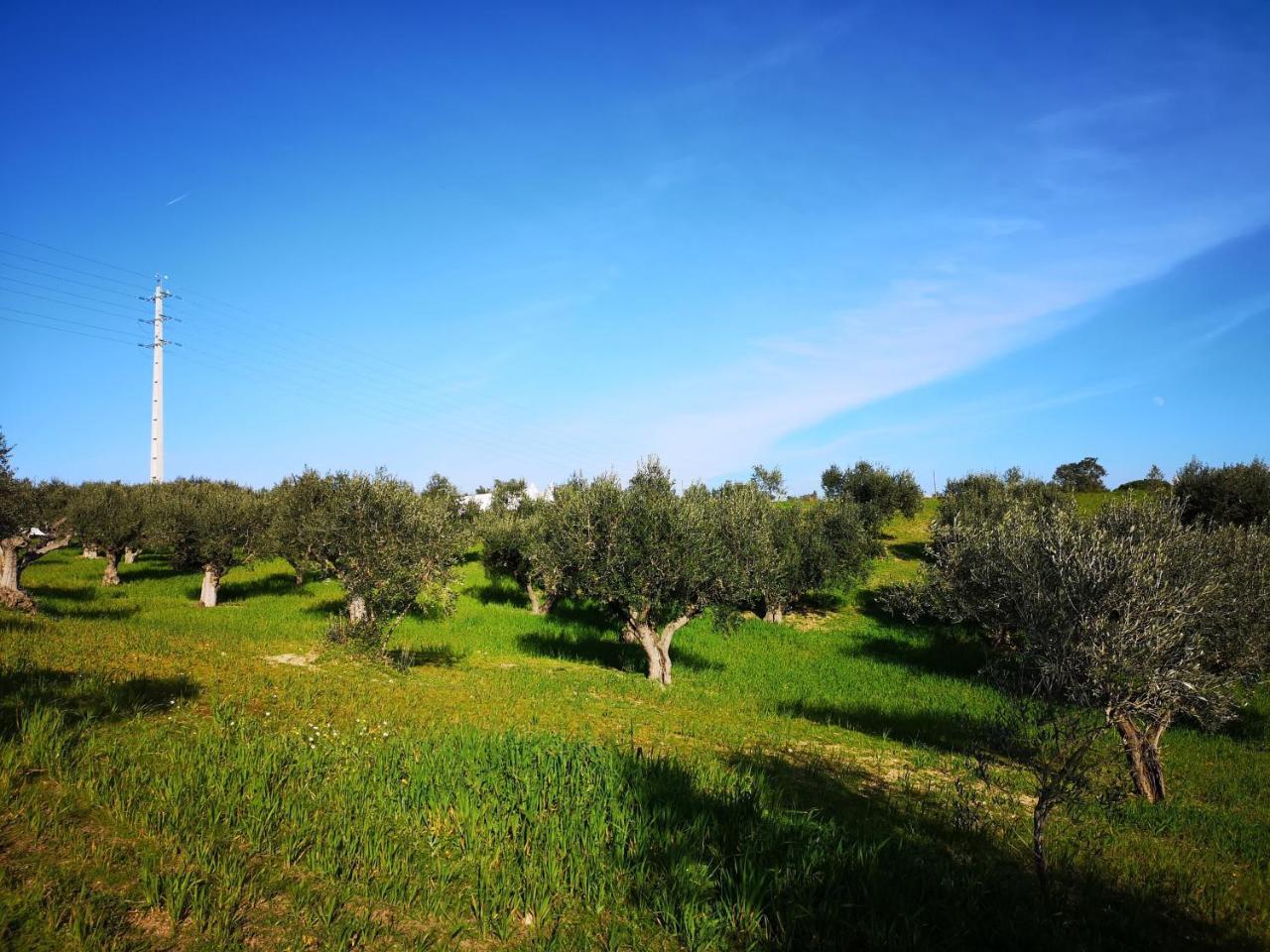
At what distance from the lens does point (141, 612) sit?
3359 cm

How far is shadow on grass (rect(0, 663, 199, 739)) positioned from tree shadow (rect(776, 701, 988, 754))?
64.7 ft

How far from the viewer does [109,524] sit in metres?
46.1

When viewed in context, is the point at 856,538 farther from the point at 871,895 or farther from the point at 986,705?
the point at 871,895

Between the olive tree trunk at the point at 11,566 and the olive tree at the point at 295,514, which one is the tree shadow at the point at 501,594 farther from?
the olive tree trunk at the point at 11,566

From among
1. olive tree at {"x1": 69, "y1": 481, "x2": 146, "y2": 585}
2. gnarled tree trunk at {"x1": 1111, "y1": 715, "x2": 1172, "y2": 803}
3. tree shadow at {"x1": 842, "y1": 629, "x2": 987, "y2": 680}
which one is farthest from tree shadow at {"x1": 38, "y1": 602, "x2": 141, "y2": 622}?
tree shadow at {"x1": 842, "y1": 629, "x2": 987, "y2": 680}

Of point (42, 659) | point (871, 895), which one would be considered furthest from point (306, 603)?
point (871, 895)

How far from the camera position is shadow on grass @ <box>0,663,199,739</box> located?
10219 mm

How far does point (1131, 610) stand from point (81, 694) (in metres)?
20.3

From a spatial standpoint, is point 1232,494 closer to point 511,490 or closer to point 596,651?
point 596,651

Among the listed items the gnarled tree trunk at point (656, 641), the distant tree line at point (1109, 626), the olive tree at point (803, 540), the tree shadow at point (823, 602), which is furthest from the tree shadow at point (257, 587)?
the distant tree line at point (1109, 626)

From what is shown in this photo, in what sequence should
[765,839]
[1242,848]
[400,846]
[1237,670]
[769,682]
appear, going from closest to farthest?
[400,846]
[765,839]
[1242,848]
[1237,670]
[769,682]

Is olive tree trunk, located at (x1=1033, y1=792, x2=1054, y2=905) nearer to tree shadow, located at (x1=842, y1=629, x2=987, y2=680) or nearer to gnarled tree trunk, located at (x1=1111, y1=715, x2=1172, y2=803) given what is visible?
gnarled tree trunk, located at (x1=1111, y1=715, x2=1172, y2=803)

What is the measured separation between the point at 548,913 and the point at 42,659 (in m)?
14.8

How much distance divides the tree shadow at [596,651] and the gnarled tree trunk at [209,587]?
71.2 ft
